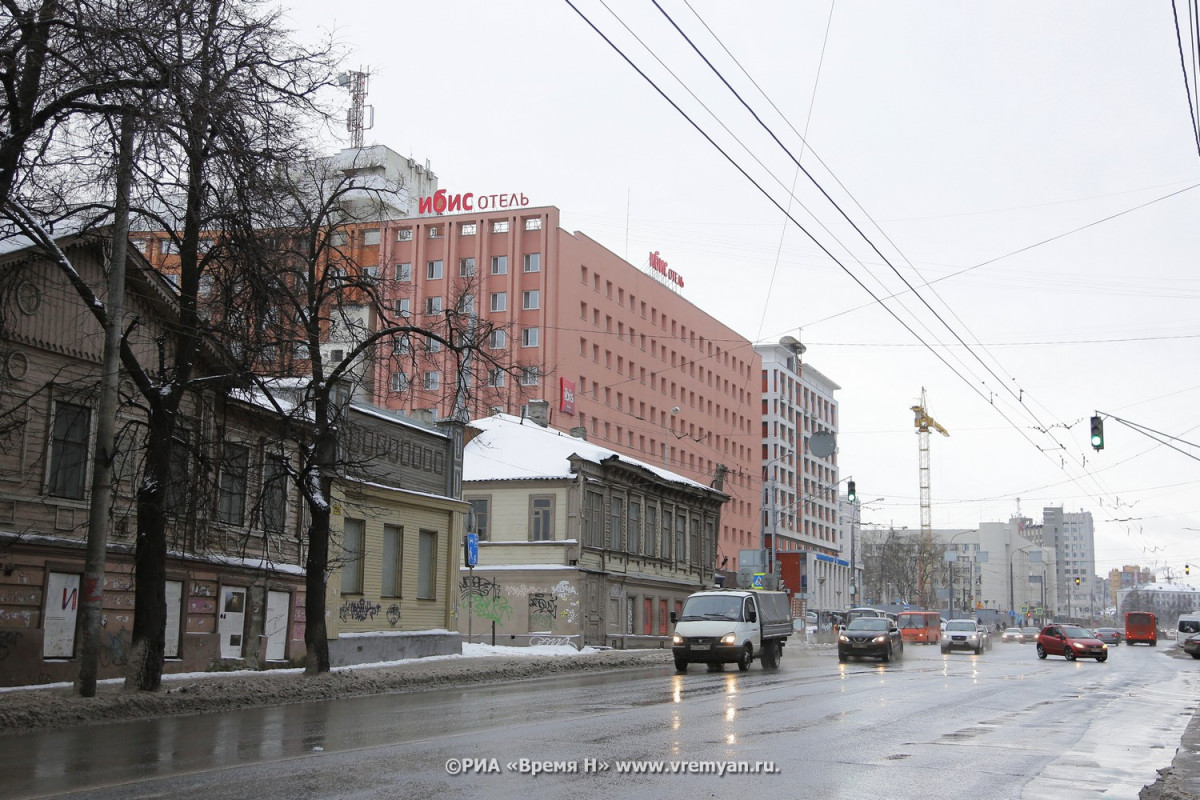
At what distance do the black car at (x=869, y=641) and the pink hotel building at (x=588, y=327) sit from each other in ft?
110

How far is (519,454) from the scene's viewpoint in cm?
4900

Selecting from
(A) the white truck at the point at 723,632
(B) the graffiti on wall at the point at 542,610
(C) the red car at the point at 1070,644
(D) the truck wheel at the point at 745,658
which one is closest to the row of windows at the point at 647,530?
(B) the graffiti on wall at the point at 542,610

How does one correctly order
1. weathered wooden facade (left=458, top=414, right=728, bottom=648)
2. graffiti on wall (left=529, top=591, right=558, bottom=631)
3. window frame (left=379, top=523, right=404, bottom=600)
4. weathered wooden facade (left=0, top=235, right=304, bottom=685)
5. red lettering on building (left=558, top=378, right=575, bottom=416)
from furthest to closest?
red lettering on building (left=558, top=378, right=575, bottom=416), weathered wooden facade (left=458, top=414, right=728, bottom=648), graffiti on wall (left=529, top=591, right=558, bottom=631), window frame (left=379, top=523, right=404, bottom=600), weathered wooden facade (left=0, top=235, right=304, bottom=685)

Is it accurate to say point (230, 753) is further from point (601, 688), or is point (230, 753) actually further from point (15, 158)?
point (601, 688)

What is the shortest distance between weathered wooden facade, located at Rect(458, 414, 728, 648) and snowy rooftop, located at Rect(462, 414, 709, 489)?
44 millimetres

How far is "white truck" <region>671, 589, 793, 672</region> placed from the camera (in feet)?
98.2

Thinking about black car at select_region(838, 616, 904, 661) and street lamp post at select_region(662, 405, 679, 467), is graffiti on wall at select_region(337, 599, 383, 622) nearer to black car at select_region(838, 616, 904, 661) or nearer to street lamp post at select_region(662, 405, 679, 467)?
black car at select_region(838, 616, 904, 661)

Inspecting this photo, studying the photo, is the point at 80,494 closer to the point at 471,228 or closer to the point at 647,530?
the point at 647,530

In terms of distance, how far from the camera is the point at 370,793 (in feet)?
31.8

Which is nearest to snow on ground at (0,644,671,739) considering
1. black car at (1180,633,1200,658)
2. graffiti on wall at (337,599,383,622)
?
graffiti on wall at (337,599,383,622)

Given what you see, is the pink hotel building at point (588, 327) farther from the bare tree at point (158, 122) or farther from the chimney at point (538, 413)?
the bare tree at point (158, 122)

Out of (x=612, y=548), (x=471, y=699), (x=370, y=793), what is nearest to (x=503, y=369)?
(x=471, y=699)

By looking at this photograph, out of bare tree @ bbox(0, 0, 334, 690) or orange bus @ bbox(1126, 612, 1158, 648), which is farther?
orange bus @ bbox(1126, 612, 1158, 648)

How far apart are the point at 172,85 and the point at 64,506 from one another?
1058 centimetres
